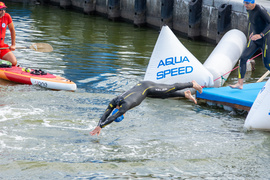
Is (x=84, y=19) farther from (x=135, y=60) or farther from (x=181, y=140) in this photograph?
(x=181, y=140)

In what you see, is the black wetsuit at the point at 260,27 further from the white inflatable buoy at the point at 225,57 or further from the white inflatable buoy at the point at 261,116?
the white inflatable buoy at the point at 225,57

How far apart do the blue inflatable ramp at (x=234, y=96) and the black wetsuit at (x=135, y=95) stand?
1.08 m

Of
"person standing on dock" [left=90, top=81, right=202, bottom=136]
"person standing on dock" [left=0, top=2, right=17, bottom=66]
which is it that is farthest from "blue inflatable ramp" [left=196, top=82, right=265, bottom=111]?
"person standing on dock" [left=0, top=2, right=17, bottom=66]

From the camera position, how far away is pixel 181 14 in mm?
15867

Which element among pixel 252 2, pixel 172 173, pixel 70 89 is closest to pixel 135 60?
pixel 70 89

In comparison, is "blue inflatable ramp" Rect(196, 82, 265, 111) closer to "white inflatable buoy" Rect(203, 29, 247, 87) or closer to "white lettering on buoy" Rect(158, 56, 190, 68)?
"white inflatable buoy" Rect(203, 29, 247, 87)

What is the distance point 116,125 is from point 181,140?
4.30 feet

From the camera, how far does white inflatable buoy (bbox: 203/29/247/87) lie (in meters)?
9.87

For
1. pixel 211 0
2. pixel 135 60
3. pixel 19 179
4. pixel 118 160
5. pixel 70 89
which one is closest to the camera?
pixel 19 179

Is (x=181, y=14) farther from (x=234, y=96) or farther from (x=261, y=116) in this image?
(x=261, y=116)

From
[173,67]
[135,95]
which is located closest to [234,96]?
[173,67]

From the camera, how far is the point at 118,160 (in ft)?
21.0

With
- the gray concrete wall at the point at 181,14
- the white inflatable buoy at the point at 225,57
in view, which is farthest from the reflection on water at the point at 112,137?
the gray concrete wall at the point at 181,14

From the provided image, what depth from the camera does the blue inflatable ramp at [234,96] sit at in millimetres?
8492
